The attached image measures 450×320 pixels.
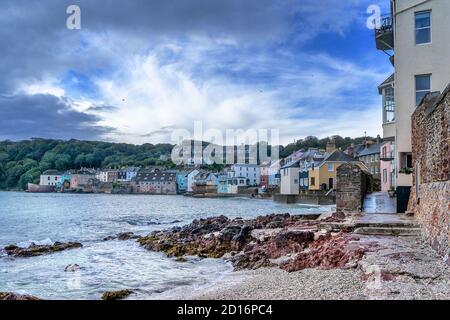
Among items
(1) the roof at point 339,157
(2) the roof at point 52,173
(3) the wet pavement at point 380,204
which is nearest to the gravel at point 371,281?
(3) the wet pavement at point 380,204

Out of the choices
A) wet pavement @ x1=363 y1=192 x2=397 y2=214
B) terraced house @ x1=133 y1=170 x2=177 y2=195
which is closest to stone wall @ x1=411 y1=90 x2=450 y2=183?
wet pavement @ x1=363 y1=192 x2=397 y2=214

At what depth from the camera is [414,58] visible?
17.8m

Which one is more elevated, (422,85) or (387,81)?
Result: (387,81)

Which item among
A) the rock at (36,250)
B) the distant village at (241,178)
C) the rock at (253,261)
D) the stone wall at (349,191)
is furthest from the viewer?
the distant village at (241,178)

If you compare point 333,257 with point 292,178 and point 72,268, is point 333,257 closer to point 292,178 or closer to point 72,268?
point 72,268

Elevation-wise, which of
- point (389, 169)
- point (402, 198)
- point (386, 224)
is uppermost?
point (389, 169)

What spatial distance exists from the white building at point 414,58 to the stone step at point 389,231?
6.30 meters

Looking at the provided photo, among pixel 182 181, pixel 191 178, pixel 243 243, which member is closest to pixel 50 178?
pixel 182 181

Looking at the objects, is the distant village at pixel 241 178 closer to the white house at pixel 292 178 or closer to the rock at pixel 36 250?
the white house at pixel 292 178

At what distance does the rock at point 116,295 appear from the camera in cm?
1029

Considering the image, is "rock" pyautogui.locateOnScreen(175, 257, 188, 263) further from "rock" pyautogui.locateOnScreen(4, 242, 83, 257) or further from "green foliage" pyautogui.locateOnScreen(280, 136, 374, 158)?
"green foliage" pyautogui.locateOnScreen(280, 136, 374, 158)

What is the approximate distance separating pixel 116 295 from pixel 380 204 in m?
13.7

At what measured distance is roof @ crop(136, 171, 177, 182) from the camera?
140 metres

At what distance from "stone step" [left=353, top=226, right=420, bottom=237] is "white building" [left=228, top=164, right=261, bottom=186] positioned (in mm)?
110112
